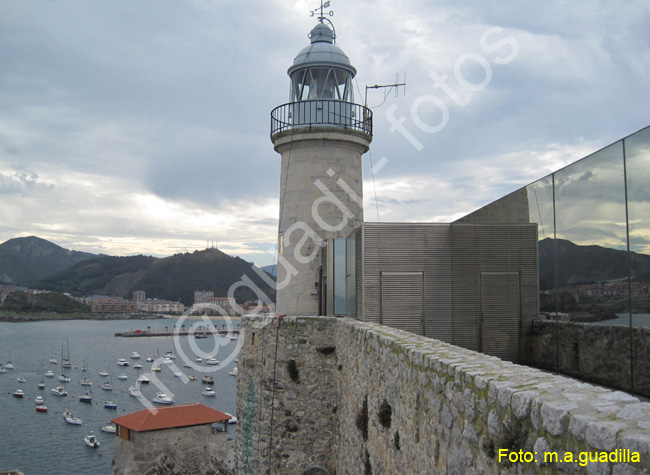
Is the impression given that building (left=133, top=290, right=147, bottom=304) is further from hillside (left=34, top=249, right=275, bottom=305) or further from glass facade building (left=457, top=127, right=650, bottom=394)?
glass facade building (left=457, top=127, right=650, bottom=394)

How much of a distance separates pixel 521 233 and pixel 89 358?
102 metres

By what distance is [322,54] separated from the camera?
14953mm

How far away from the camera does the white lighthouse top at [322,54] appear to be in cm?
1490

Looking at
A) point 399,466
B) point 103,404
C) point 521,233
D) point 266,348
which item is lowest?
point 103,404

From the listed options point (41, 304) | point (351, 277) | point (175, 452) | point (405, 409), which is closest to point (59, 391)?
point (175, 452)

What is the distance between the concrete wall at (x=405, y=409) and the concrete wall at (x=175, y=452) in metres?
21.7

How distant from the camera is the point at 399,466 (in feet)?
21.2

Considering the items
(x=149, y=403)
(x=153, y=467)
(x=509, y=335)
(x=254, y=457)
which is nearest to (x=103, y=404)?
(x=149, y=403)

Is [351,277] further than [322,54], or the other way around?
[322,54]

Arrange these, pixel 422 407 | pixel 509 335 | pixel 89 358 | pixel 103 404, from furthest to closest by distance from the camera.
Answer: pixel 89 358 → pixel 103 404 → pixel 509 335 → pixel 422 407

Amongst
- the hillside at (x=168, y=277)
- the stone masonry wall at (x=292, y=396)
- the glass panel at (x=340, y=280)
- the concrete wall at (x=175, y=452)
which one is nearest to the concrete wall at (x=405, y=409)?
the stone masonry wall at (x=292, y=396)

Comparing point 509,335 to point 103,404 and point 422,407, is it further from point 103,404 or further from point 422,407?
point 103,404

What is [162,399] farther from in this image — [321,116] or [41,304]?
[41,304]

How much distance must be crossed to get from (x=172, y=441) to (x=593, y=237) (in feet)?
103
